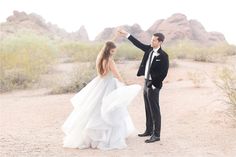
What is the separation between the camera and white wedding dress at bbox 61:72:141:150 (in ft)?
31.3

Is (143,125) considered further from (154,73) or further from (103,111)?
A: (103,111)

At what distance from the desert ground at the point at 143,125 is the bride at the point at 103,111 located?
0.23 meters

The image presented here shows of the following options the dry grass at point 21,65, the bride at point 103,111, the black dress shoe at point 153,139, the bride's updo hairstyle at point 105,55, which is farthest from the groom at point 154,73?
the dry grass at point 21,65

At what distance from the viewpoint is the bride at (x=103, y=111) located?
954cm

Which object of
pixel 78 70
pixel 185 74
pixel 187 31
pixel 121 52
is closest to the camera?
pixel 78 70

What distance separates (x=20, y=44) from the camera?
91.7ft

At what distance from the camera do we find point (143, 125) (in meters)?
12.5

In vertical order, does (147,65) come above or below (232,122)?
above

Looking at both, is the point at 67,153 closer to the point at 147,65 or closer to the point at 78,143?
the point at 78,143

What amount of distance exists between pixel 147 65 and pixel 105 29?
215 feet

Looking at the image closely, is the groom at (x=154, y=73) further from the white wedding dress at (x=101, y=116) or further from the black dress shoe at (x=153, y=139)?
the white wedding dress at (x=101, y=116)

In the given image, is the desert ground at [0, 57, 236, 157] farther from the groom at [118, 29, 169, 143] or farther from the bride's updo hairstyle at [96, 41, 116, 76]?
the bride's updo hairstyle at [96, 41, 116, 76]

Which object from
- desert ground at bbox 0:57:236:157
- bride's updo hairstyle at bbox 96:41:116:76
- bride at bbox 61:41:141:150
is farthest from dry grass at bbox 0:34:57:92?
bride's updo hairstyle at bbox 96:41:116:76

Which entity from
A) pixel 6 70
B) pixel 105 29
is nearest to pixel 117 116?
pixel 6 70
